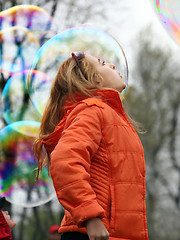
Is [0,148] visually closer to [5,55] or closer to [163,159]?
[5,55]

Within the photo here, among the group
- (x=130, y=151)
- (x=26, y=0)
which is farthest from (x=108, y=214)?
(x=26, y=0)

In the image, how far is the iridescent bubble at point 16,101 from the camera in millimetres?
5660

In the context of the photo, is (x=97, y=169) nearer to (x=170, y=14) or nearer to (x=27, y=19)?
(x=170, y=14)

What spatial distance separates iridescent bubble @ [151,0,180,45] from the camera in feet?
17.5

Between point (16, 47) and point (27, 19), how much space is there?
48cm

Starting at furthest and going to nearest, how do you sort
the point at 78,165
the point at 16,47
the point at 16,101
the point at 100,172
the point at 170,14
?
the point at 16,47 → the point at 16,101 → the point at 170,14 → the point at 100,172 → the point at 78,165

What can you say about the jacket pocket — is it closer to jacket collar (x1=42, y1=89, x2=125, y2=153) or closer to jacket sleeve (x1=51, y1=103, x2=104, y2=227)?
jacket sleeve (x1=51, y1=103, x2=104, y2=227)

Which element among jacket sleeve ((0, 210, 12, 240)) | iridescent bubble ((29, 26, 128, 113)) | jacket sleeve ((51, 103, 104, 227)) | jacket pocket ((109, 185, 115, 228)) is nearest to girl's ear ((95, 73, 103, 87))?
jacket sleeve ((51, 103, 104, 227))

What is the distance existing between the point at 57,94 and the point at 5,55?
12.5 ft

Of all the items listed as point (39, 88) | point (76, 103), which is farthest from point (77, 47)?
point (76, 103)

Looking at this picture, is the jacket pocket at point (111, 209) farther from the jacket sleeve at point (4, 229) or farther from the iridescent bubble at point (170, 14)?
the iridescent bubble at point (170, 14)

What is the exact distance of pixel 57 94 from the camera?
2609mm

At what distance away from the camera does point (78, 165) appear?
1.92 meters

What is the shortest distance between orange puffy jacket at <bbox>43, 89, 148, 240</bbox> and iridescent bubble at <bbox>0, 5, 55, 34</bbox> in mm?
3769
